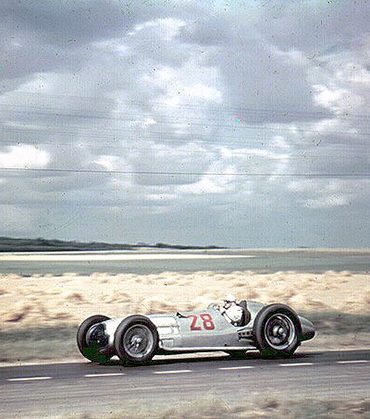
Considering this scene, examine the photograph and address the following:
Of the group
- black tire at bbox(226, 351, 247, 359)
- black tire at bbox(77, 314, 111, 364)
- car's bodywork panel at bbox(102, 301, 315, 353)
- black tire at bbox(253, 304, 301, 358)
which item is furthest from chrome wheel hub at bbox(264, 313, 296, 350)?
black tire at bbox(77, 314, 111, 364)

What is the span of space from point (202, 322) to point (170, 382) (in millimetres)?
2414

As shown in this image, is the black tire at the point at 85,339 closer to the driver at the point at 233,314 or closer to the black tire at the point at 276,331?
the driver at the point at 233,314

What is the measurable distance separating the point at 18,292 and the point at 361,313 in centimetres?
2009

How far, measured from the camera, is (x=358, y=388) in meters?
14.3

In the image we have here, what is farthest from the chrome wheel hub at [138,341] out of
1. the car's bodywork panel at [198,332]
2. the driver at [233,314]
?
the driver at [233,314]

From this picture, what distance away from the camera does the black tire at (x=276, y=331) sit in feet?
57.6

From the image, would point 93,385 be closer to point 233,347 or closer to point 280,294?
point 233,347

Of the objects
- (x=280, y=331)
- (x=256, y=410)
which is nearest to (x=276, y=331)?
(x=280, y=331)

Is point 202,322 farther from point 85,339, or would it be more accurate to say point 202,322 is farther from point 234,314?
point 85,339

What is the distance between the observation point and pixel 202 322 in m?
17.3

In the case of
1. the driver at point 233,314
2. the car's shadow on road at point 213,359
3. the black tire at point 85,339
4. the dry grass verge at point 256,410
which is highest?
the driver at point 233,314

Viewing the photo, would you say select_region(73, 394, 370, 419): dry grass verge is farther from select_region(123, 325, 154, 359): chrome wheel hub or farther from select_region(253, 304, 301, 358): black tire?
select_region(253, 304, 301, 358): black tire

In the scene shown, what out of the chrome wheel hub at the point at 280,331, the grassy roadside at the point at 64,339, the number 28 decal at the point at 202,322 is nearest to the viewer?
the number 28 decal at the point at 202,322

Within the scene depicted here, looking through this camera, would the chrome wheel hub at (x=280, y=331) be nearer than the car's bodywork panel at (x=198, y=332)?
No
